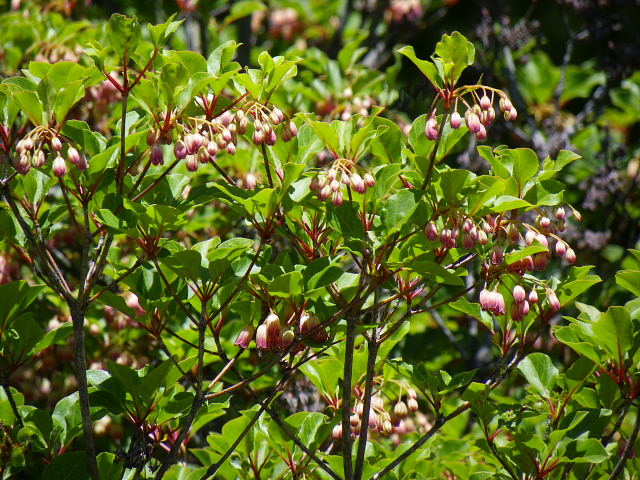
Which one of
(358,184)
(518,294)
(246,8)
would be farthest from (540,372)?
(246,8)

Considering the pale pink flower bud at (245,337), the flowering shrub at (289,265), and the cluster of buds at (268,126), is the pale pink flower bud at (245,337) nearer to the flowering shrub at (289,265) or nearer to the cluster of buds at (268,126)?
the flowering shrub at (289,265)

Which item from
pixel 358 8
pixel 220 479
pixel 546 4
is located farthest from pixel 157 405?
pixel 546 4

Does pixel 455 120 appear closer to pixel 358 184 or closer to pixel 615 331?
pixel 358 184

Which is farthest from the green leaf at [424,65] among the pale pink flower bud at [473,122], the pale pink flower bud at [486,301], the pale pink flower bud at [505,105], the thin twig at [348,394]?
the thin twig at [348,394]

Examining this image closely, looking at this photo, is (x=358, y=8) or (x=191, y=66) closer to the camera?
(x=191, y=66)

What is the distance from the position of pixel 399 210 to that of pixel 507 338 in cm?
64

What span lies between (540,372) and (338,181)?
1006 millimetres

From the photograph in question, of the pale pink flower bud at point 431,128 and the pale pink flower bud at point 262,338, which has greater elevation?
the pale pink flower bud at point 431,128

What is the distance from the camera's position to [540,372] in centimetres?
261

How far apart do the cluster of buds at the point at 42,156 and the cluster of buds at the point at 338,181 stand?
1.97 feet

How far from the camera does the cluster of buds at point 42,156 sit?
205 centimetres

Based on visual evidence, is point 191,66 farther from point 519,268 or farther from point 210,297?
point 519,268

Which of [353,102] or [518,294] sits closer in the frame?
[518,294]

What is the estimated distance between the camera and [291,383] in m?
3.50
